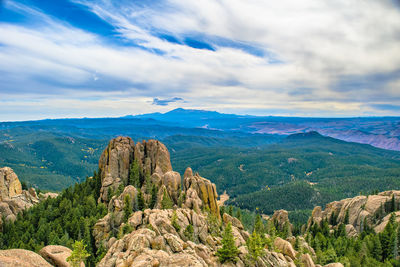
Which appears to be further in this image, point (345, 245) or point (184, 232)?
point (345, 245)

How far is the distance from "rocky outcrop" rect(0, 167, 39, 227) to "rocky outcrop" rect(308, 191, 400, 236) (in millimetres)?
116416

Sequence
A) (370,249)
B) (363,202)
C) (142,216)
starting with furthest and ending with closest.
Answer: (363,202) < (370,249) < (142,216)

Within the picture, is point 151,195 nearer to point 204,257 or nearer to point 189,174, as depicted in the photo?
point 189,174

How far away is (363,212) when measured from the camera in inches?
3440

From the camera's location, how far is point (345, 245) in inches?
2667

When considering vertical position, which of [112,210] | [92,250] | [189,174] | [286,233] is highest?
[189,174]

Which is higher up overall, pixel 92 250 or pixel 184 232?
pixel 184 232

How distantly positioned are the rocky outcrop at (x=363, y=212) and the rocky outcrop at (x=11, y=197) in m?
116

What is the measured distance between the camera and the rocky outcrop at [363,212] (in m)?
84.9

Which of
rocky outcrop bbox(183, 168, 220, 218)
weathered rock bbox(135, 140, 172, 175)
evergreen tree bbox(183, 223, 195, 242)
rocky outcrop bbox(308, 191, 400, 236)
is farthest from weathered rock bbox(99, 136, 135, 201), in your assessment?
rocky outcrop bbox(308, 191, 400, 236)

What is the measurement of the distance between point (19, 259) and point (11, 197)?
7919 centimetres

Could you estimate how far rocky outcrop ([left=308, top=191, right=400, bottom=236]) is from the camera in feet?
279

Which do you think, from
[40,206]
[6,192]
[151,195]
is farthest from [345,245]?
[6,192]

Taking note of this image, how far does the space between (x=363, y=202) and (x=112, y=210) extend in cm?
10032
